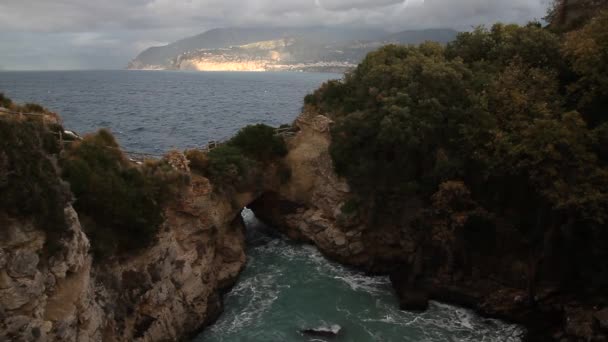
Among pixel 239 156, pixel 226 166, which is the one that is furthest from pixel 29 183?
pixel 239 156

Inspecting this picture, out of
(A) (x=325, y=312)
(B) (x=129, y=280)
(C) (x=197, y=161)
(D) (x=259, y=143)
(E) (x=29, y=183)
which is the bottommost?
(A) (x=325, y=312)

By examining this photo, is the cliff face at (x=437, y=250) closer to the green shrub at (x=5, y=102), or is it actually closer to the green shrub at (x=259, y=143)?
the green shrub at (x=259, y=143)

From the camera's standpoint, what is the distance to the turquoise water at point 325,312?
24344mm

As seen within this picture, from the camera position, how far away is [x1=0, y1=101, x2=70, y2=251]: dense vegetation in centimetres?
1473

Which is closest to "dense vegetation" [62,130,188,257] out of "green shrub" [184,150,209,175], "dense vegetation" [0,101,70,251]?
"dense vegetation" [0,101,70,251]

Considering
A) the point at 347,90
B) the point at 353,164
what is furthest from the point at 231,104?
the point at 353,164

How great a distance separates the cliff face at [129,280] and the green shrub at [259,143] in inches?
198

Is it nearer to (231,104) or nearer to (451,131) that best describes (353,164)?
(451,131)

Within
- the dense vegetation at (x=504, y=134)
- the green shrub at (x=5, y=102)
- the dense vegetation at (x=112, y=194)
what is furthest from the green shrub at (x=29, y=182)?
the dense vegetation at (x=504, y=134)

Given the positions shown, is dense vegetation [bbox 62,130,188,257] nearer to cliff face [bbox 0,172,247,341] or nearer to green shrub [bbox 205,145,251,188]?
cliff face [bbox 0,172,247,341]

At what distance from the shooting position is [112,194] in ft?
69.9

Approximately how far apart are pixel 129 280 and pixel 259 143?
15334 mm

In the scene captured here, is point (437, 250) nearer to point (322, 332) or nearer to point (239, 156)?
point (322, 332)

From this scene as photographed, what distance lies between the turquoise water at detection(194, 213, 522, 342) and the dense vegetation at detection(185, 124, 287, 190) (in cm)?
633
